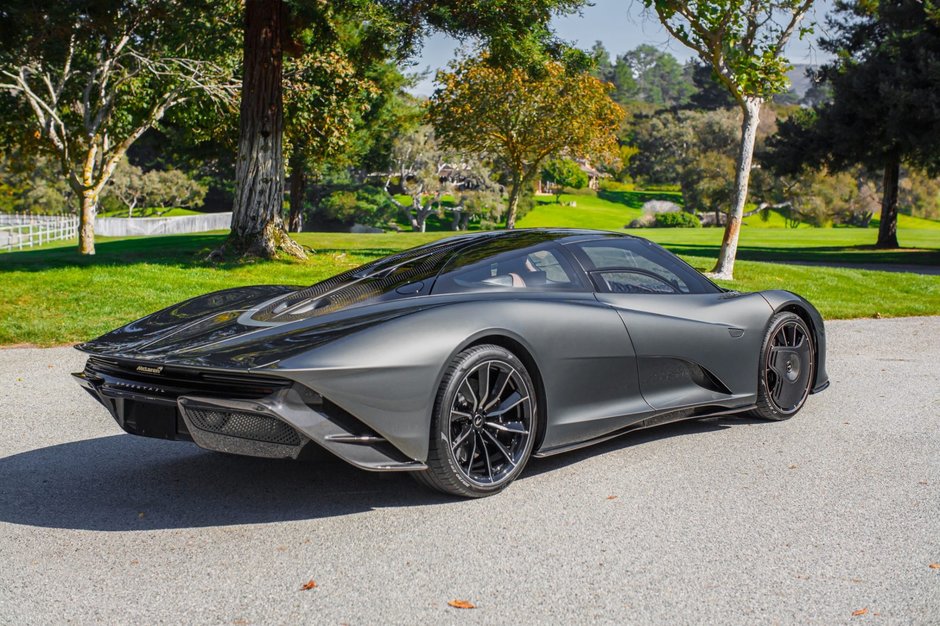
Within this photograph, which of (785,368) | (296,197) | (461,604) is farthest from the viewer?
(296,197)

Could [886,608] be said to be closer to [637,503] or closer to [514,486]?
[637,503]

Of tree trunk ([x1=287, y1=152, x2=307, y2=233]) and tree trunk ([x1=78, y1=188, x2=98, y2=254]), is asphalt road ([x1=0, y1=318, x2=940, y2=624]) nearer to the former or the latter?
tree trunk ([x1=78, y1=188, x2=98, y2=254])

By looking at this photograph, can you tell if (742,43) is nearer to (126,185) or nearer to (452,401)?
(452,401)

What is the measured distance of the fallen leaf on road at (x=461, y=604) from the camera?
10.7ft

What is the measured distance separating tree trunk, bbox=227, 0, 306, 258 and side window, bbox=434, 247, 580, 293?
11.2 m

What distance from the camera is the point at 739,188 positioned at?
1658cm

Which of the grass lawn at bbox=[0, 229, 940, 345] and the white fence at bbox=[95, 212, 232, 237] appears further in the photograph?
the white fence at bbox=[95, 212, 232, 237]

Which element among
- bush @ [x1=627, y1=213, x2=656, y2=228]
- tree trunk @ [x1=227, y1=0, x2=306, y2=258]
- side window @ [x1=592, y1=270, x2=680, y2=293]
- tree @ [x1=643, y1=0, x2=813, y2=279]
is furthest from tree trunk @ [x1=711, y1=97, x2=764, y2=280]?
bush @ [x1=627, y1=213, x2=656, y2=228]

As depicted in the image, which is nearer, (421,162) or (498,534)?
(498,534)

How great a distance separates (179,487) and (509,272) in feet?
6.39

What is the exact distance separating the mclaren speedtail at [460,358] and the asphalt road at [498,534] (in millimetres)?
304

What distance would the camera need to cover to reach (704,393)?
5418 millimetres

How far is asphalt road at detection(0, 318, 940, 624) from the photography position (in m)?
3.27

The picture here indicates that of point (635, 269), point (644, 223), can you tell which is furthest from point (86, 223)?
point (644, 223)
